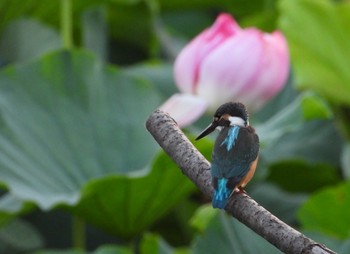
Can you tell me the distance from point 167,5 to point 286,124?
70 centimetres

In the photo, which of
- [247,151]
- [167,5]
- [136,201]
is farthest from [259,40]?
[167,5]

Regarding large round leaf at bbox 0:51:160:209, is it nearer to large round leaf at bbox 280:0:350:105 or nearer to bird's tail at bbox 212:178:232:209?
large round leaf at bbox 280:0:350:105

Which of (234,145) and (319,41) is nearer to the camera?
(234,145)

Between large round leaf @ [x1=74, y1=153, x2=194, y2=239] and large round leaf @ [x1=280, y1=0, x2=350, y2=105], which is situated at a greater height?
large round leaf @ [x1=280, y1=0, x2=350, y2=105]

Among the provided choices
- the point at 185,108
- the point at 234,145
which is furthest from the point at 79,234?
the point at 234,145

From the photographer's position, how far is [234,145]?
800mm

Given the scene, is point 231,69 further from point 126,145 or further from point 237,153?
point 237,153

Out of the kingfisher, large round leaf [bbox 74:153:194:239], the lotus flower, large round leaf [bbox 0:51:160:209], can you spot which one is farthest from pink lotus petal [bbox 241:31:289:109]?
the kingfisher

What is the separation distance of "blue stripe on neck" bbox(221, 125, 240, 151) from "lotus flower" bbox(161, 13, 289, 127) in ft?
1.56

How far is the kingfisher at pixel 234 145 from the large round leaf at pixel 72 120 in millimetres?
646

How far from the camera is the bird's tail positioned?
0.75 m

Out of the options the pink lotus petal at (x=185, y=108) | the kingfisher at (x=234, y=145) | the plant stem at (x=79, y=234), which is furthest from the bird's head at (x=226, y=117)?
the plant stem at (x=79, y=234)

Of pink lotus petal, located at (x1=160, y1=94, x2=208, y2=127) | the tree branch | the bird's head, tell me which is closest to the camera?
the tree branch

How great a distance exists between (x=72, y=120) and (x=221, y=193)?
31.3 inches
